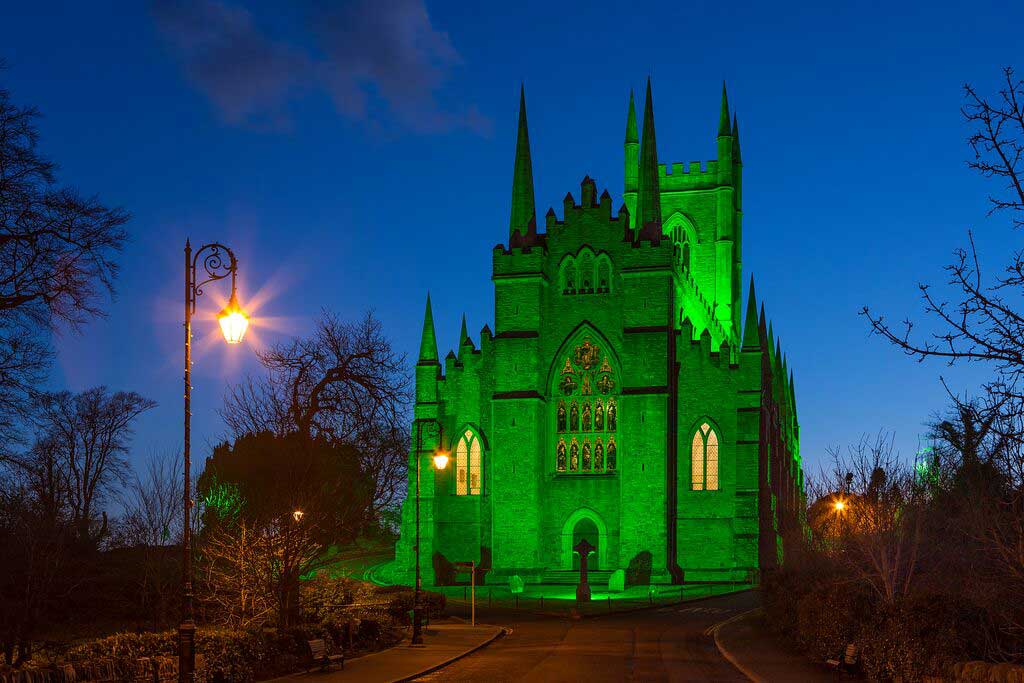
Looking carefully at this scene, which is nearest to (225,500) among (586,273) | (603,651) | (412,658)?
(412,658)

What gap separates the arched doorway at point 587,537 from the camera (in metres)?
59.0

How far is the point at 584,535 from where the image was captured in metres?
59.5

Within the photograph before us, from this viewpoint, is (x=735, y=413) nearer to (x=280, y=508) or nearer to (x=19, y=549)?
(x=280, y=508)

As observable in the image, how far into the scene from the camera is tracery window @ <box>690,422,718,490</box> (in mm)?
58156

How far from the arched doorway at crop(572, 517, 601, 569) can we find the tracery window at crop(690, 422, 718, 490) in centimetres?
565

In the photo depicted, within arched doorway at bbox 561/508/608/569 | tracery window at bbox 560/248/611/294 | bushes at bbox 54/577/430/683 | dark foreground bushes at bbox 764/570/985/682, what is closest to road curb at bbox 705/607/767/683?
dark foreground bushes at bbox 764/570/985/682

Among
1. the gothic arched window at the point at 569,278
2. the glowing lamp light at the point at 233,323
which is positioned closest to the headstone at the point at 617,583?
the gothic arched window at the point at 569,278

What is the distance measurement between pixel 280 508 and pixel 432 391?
31961 millimetres

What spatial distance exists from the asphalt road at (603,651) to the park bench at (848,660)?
6.03ft

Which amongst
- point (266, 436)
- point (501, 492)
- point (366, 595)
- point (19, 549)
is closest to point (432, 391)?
point (501, 492)

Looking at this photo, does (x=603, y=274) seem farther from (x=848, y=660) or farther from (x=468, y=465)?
(x=848, y=660)

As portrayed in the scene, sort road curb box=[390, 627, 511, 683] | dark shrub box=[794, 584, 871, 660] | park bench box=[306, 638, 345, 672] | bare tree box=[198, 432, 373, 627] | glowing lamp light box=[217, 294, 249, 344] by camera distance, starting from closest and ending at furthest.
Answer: glowing lamp light box=[217, 294, 249, 344] < road curb box=[390, 627, 511, 683] < park bench box=[306, 638, 345, 672] < dark shrub box=[794, 584, 871, 660] < bare tree box=[198, 432, 373, 627]

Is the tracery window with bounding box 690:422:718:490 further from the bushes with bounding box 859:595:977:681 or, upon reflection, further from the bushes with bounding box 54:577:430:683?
the bushes with bounding box 859:595:977:681

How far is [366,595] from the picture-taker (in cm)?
3412
